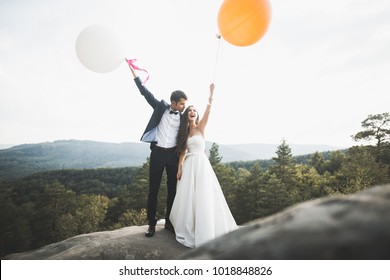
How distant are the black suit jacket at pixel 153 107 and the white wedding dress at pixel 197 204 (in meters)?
0.73

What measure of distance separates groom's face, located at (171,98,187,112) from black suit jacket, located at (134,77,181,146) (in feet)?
0.61

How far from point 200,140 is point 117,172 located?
96923 mm

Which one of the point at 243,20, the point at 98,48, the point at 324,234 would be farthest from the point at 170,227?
the point at 324,234

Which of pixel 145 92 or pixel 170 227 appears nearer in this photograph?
pixel 145 92

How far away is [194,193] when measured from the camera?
4.63 meters

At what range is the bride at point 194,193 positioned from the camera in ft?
14.6

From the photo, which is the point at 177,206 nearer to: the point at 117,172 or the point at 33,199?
the point at 33,199

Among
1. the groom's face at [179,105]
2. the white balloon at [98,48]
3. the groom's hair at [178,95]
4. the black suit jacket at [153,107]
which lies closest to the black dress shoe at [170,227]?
the black suit jacket at [153,107]

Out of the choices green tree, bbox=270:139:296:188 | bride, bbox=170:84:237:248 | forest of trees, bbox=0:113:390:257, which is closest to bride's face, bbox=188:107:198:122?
bride, bbox=170:84:237:248

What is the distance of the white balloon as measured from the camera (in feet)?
14.9

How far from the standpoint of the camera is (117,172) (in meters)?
95.6

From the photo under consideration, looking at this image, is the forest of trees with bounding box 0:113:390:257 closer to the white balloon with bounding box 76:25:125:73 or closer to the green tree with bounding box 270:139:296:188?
the green tree with bounding box 270:139:296:188

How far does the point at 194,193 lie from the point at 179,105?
68.5 inches

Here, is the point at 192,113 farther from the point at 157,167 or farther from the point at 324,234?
the point at 324,234
